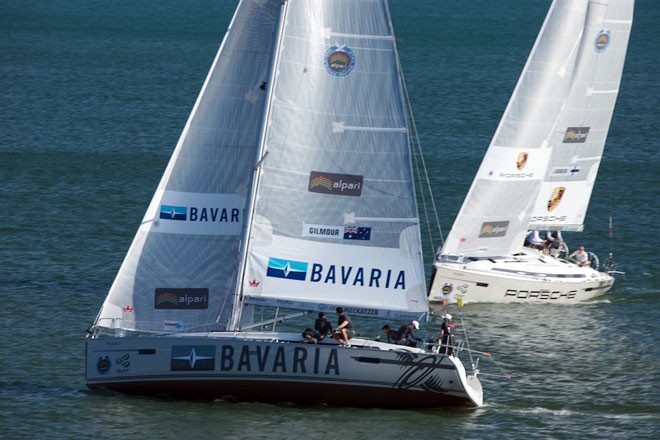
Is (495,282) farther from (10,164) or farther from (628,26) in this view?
(10,164)

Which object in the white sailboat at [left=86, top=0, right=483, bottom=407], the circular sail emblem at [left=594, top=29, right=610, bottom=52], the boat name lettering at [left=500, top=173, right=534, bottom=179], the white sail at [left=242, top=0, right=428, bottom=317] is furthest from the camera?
the circular sail emblem at [left=594, top=29, right=610, bottom=52]

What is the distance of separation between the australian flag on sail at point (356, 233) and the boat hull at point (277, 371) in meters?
2.73

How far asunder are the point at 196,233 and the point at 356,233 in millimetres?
4177

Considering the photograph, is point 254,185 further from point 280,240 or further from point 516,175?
point 516,175

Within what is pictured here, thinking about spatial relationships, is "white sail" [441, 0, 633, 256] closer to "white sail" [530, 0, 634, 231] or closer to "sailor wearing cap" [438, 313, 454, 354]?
"white sail" [530, 0, 634, 231]

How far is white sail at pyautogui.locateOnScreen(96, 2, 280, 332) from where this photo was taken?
115ft

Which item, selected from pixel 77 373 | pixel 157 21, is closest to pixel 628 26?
pixel 77 373

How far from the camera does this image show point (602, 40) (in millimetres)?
51031

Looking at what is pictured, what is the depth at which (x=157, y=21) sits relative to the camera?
5458 inches

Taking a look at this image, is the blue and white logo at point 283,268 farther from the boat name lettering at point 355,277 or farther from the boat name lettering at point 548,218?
the boat name lettering at point 548,218

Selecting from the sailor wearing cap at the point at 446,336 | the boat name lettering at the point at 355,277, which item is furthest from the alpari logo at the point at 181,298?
the sailor wearing cap at the point at 446,336

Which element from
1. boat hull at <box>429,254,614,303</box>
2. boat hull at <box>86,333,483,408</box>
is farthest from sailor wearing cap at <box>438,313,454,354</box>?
boat hull at <box>429,254,614,303</box>

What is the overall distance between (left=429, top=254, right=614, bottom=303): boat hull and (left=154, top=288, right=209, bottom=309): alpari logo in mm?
13691

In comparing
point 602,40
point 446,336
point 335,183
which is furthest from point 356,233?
point 602,40
